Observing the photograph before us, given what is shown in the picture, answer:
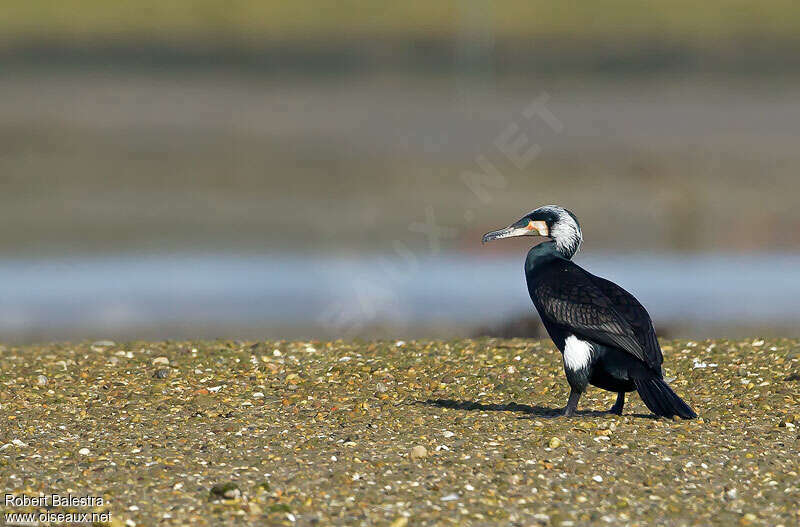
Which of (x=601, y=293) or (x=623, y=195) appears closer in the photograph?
(x=601, y=293)

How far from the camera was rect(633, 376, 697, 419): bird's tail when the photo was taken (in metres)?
10.4

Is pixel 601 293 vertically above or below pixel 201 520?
above

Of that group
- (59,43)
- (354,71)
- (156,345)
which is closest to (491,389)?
(156,345)

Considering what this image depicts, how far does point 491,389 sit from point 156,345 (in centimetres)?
368

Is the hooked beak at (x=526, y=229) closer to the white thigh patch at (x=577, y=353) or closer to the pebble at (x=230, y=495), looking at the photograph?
the white thigh patch at (x=577, y=353)

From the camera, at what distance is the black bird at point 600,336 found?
34.4 feet

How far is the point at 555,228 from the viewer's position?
36.7 feet

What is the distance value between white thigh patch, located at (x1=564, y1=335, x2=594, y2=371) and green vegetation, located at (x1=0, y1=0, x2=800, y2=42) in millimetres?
28712

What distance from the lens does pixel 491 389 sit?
12266 mm

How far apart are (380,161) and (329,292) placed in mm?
10295

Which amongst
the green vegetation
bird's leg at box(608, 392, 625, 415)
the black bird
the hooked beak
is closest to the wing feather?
the black bird

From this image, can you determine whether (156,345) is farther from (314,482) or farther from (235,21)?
(235,21)

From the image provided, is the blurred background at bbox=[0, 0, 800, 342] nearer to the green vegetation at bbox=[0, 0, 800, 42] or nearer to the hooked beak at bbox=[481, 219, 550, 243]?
the green vegetation at bbox=[0, 0, 800, 42]

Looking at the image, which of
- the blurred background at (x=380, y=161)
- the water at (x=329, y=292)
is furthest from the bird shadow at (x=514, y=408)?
the water at (x=329, y=292)
